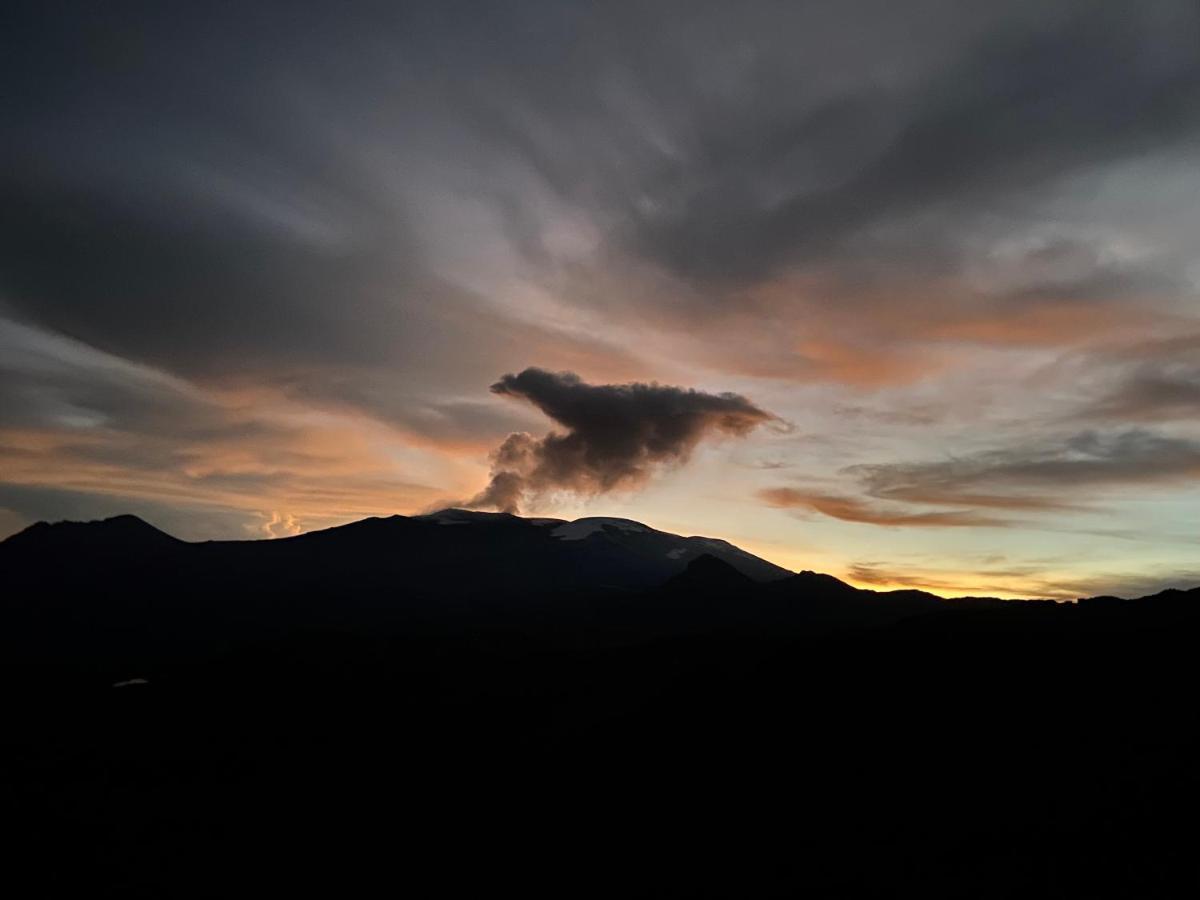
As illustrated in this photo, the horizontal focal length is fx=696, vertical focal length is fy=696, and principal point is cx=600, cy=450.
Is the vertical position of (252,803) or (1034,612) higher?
(1034,612)

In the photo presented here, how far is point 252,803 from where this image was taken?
6906cm

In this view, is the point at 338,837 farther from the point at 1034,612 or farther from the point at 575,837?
the point at 1034,612

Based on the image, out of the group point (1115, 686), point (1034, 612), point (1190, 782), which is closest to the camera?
point (1190, 782)

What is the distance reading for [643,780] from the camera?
61.0 m

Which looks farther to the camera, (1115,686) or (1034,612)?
(1034,612)

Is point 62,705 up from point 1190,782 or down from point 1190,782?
down

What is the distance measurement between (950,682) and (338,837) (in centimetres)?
5567

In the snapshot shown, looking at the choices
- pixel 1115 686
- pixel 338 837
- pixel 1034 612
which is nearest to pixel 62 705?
pixel 338 837

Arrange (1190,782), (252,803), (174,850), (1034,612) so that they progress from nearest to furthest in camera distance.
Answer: (1190,782) < (174,850) < (252,803) < (1034,612)

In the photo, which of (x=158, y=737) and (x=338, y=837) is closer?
(x=338, y=837)

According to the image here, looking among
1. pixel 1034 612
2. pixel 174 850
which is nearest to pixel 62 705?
pixel 174 850

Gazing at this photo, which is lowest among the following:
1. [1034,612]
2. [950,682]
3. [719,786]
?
[719,786]

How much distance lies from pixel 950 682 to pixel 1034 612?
5706 centimetres

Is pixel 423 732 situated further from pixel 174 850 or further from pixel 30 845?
pixel 30 845
